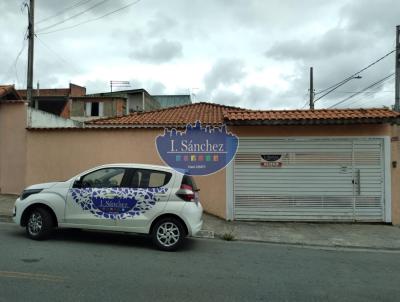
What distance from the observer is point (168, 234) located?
754cm

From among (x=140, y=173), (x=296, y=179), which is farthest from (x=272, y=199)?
(x=140, y=173)

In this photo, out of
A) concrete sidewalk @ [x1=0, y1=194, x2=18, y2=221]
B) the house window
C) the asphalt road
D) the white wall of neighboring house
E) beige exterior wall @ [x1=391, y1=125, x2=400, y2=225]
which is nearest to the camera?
the asphalt road

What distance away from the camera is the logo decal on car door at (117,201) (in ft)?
24.9

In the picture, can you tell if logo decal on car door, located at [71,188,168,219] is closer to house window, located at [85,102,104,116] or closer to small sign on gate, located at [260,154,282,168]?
small sign on gate, located at [260,154,282,168]

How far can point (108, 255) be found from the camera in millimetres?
6875

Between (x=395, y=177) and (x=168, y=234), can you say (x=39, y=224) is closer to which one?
(x=168, y=234)

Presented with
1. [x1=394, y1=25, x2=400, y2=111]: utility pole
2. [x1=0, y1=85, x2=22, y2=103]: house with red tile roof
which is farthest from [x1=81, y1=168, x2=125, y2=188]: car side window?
[x1=394, y1=25, x2=400, y2=111]: utility pole

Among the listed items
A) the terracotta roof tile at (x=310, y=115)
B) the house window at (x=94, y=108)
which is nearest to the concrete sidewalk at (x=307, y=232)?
the terracotta roof tile at (x=310, y=115)

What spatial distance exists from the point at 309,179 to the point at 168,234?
17.2 feet

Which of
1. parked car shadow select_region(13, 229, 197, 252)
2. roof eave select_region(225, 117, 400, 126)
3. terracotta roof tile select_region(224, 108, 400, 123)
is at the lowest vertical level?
parked car shadow select_region(13, 229, 197, 252)

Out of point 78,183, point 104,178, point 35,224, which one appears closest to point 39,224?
point 35,224

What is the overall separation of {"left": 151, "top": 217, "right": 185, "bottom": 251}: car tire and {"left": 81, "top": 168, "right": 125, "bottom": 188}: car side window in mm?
1113

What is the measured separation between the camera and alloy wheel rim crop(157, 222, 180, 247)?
7512 mm

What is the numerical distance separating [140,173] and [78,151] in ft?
17.4
